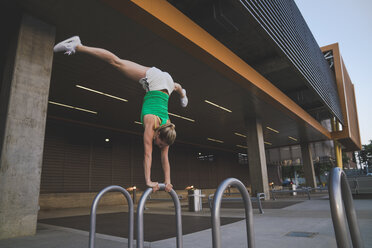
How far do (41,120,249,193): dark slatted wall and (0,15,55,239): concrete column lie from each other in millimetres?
9950

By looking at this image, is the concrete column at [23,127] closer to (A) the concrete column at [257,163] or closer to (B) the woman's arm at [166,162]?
(B) the woman's arm at [166,162]

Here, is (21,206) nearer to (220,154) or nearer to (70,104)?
(70,104)

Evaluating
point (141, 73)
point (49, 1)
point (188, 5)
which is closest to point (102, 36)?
point (49, 1)

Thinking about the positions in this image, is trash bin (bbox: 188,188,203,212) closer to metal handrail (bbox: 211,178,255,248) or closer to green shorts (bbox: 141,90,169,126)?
metal handrail (bbox: 211,178,255,248)

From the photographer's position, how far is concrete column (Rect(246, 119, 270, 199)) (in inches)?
607

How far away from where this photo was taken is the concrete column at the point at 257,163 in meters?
15.4

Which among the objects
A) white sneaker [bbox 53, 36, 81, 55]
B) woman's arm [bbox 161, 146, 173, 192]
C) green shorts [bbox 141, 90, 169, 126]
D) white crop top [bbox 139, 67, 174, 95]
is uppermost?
white sneaker [bbox 53, 36, 81, 55]

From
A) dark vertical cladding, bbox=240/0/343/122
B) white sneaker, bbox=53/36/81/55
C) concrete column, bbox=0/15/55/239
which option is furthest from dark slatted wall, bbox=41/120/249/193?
white sneaker, bbox=53/36/81/55

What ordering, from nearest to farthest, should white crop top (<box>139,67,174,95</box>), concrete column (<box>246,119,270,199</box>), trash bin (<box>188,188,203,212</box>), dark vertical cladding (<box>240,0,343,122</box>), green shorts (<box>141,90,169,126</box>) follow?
green shorts (<box>141,90,169,126</box>)
white crop top (<box>139,67,174,95</box>)
dark vertical cladding (<box>240,0,343,122</box>)
trash bin (<box>188,188,203,212</box>)
concrete column (<box>246,119,270,199</box>)

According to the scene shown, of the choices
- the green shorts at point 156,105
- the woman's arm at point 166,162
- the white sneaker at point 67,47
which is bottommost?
the woman's arm at point 166,162

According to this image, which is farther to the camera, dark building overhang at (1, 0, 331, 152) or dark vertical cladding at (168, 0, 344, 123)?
dark vertical cladding at (168, 0, 344, 123)

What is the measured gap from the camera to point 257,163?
1552 cm

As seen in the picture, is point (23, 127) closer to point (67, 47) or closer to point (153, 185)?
point (67, 47)

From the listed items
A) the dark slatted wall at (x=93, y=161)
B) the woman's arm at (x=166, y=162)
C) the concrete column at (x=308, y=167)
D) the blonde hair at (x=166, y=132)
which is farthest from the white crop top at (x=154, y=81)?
the concrete column at (x=308, y=167)
